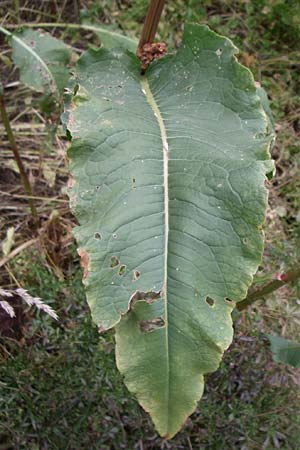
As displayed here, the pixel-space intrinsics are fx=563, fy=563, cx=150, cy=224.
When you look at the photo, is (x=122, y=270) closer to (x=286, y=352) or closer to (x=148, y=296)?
(x=148, y=296)

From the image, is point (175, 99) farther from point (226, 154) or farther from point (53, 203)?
point (53, 203)

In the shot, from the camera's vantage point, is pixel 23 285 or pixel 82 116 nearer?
pixel 82 116

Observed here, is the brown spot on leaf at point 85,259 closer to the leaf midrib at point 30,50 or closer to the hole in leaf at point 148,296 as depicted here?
the hole in leaf at point 148,296

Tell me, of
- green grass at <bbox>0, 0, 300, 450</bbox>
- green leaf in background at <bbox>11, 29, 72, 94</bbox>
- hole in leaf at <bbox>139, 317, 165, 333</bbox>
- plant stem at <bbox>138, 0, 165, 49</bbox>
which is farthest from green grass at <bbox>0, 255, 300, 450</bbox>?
plant stem at <bbox>138, 0, 165, 49</bbox>

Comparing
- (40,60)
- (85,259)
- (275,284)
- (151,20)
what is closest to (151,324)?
(85,259)

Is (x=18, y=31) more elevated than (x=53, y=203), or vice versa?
(x=18, y=31)

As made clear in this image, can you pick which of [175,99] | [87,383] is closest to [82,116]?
[175,99]
